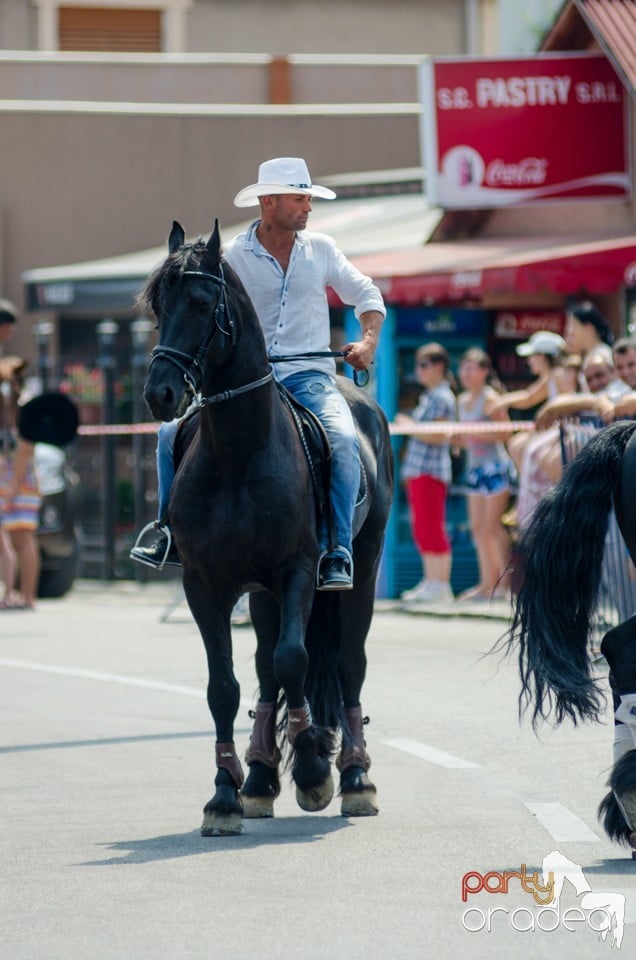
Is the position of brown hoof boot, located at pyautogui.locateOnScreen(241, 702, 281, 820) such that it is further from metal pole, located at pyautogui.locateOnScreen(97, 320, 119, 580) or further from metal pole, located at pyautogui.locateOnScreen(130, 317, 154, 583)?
metal pole, located at pyautogui.locateOnScreen(97, 320, 119, 580)

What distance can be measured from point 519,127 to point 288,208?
11.8m

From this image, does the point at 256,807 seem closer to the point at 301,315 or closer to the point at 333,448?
the point at 333,448

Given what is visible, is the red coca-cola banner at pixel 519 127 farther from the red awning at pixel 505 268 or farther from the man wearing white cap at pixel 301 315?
the man wearing white cap at pixel 301 315

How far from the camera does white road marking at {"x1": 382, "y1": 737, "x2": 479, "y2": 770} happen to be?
361 inches

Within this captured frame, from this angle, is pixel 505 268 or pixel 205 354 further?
pixel 505 268

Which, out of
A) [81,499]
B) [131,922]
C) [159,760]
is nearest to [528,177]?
[81,499]

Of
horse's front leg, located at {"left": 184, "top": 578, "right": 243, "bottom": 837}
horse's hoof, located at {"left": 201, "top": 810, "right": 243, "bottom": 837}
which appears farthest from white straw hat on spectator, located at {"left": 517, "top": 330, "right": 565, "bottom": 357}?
horse's hoof, located at {"left": 201, "top": 810, "right": 243, "bottom": 837}

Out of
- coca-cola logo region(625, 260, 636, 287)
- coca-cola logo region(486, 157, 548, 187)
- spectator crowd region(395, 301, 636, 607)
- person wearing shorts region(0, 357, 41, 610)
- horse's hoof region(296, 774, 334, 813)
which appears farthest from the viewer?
coca-cola logo region(486, 157, 548, 187)

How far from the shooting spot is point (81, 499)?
74.1 ft

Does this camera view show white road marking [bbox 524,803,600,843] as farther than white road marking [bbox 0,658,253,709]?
No

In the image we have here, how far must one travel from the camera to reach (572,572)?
7.33 meters

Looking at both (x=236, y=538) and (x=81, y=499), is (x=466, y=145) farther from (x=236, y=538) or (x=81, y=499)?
(x=236, y=538)

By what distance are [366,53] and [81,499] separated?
44.1 feet

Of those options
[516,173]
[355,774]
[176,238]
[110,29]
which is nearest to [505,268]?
[516,173]
